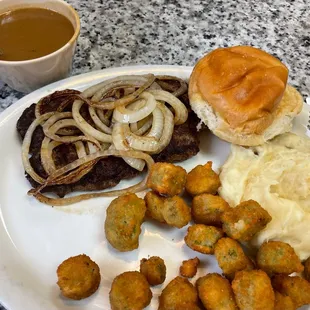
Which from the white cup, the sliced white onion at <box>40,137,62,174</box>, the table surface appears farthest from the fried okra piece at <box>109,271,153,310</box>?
the table surface

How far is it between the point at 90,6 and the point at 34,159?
151 centimetres

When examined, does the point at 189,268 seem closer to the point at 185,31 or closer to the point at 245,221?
the point at 245,221

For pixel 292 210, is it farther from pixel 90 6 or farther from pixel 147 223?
pixel 90 6

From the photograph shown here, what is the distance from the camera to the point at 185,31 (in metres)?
2.93

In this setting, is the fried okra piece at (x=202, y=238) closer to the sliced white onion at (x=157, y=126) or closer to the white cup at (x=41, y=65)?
the sliced white onion at (x=157, y=126)

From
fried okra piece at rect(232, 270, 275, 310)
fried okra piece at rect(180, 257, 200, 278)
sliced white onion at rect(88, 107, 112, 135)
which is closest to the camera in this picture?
fried okra piece at rect(232, 270, 275, 310)

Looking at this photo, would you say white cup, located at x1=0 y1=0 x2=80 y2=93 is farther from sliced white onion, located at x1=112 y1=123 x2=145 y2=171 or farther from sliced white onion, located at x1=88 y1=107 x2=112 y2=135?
sliced white onion, located at x1=112 y1=123 x2=145 y2=171

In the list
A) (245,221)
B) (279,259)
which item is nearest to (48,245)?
(245,221)

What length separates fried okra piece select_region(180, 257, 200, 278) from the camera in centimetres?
170

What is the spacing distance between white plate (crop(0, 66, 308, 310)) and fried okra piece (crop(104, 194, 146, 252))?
0.09m

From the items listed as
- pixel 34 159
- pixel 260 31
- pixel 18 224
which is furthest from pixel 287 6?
pixel 18 224

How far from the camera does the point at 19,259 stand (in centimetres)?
170

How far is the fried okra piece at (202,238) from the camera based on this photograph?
1.71m

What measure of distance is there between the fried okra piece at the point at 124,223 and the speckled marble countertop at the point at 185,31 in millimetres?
1159
